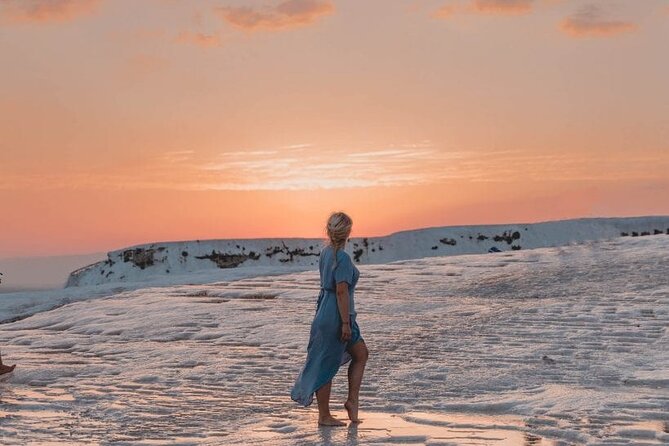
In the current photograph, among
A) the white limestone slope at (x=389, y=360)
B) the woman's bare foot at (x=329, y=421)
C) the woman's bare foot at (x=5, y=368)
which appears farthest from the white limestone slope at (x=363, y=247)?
the woman's bare foot at (x=329, y=421)

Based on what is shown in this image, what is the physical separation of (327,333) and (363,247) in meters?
20.0

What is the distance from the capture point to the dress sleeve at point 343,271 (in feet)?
27.8

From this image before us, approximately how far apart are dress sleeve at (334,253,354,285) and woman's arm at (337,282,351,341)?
0.04 meters

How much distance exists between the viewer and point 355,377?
28.2 feet

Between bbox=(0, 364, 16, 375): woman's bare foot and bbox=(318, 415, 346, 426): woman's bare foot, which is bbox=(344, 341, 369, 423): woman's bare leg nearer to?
bbox=(318, 415, 346, 426): woman's bare foot

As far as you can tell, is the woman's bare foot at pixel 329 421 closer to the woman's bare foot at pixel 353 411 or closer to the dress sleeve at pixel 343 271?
the woman's bare foot at pixel 353 411

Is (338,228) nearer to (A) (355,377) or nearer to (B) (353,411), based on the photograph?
(A) (355,377)

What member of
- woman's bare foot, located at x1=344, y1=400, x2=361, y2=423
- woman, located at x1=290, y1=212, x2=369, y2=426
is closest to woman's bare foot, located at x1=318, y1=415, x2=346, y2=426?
woman, located at x1=290, y1=212, x2=369, y2=426

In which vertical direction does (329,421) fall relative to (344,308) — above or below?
below

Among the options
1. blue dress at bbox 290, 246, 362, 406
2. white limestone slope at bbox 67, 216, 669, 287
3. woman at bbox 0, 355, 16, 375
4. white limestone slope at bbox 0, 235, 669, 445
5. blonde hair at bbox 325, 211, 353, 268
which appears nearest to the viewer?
white limestone slope at bbox 0, 235, 669, 445

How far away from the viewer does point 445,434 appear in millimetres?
7898

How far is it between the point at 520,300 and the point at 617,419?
26.3 ft

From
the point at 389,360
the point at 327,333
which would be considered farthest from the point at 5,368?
the point at 327,333

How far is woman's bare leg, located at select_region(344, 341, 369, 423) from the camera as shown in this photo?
8492 mm
